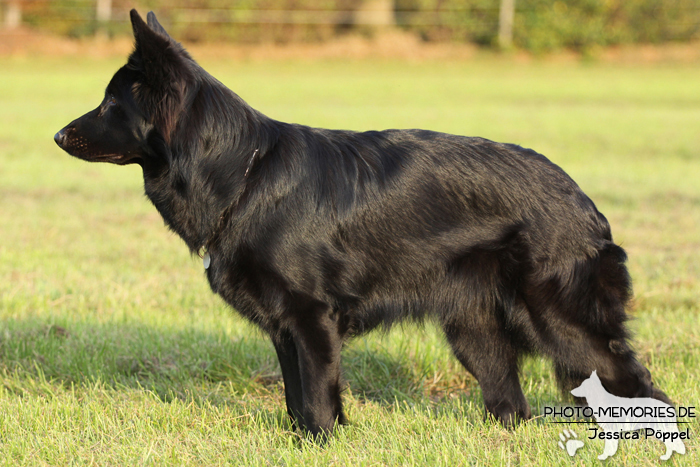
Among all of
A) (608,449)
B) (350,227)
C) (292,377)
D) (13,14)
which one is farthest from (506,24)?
(608,449)

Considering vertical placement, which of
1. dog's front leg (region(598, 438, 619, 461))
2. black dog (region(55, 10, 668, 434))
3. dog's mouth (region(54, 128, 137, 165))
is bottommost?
dog's front leg (region(598, 438, 619, 461))

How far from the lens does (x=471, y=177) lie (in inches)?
132

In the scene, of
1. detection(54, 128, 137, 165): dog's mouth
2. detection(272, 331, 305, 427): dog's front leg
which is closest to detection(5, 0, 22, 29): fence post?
detection(54, 128, 137, 165): dog's mouth

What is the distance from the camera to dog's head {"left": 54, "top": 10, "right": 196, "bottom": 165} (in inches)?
124

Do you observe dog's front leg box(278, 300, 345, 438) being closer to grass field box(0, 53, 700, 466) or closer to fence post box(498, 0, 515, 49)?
grass field box(0, 53, 700, 466)

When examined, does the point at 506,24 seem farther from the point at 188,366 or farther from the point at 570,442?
the point at 570,442

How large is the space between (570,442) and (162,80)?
98.1 inches

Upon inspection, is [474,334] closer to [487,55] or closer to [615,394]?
[615,394]

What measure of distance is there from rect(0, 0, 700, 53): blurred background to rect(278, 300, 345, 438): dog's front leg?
33.3 metres

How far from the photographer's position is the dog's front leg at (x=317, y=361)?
3.18 m

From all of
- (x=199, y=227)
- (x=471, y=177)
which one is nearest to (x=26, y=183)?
(x=199, y=227)

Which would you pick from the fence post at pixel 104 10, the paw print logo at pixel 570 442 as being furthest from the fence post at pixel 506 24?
the paw print logo at pixel 570 442

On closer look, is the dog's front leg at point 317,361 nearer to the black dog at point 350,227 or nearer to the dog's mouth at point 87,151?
the black dog at point 350,227

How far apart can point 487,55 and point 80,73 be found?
18737 millimetres
